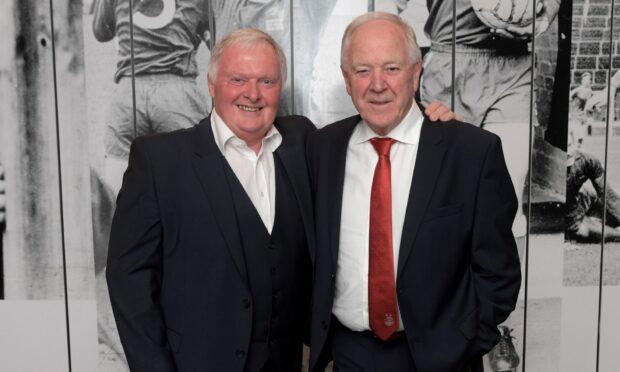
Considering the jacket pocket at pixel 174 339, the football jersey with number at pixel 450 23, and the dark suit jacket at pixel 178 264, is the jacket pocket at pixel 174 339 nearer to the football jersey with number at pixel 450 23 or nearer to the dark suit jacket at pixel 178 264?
the dark suit jacket at pixel 178 264

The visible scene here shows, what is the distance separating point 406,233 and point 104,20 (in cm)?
145

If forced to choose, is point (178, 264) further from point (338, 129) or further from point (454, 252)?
point (454, 252)

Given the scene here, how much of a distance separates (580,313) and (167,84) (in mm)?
1956

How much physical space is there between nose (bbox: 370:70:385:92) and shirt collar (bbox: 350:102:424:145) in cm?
14

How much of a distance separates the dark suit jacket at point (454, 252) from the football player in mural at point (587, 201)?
3.08 feet

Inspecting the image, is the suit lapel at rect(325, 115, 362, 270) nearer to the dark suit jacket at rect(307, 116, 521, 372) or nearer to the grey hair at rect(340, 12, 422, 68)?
the dark suit jacket at rect(307, 116, 521, 372)

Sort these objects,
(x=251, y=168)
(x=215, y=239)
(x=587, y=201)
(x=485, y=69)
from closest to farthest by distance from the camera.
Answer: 1. (x=215, y=239)
2. (x=251, y=168)
3. (x=485, y=69)
4. (x=587, y=201)

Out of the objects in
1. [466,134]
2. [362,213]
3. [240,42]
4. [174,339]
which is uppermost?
[240,42]

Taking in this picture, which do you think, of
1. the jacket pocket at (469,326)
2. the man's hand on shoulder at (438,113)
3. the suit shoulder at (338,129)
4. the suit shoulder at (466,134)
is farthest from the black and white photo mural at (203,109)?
the jacket pocket at (469,326)

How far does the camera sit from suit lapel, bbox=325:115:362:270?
1.88m

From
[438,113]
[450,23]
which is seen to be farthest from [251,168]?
[450,23]

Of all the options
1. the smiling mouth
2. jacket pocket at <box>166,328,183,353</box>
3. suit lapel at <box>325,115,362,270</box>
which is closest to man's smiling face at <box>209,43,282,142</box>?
the smiling mouth

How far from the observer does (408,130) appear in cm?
192

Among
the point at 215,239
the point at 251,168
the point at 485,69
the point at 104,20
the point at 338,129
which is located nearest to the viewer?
the point at 215,239
